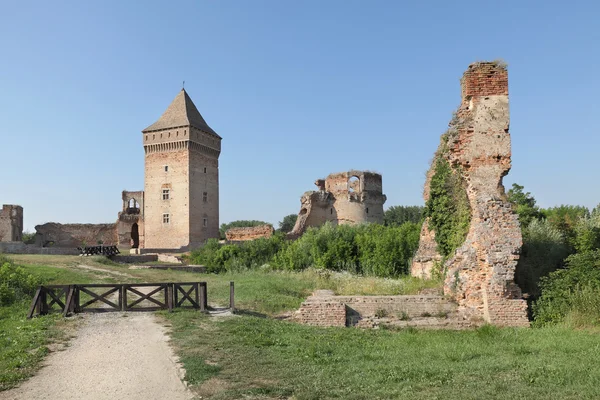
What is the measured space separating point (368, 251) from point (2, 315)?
1596 centimetres

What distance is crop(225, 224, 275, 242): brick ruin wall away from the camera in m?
39.1

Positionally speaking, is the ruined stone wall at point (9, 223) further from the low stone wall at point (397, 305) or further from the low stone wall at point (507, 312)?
the low stone wall at point (507, 312)

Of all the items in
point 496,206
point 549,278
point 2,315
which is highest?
point 496,206

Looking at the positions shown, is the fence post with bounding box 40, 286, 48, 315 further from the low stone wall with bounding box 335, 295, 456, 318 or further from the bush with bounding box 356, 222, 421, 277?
the bush with bounding box 356, 222, 421, 277

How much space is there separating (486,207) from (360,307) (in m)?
3.77

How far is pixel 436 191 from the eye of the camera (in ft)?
46.9

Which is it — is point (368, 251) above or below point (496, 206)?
below

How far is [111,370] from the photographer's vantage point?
7070mm

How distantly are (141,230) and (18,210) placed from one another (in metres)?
12.5

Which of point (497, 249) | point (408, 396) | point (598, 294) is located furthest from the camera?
point (497, 249)

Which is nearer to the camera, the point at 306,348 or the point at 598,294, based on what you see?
the point at 306,348

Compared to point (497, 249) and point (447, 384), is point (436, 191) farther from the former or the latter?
point (447, 384)

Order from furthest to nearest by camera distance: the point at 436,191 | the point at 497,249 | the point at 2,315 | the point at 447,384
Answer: the point at 436,191, the point at 2,315, the point at 497,249, the point at 447,384

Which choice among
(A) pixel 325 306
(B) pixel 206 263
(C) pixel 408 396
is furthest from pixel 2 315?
(B) pixel 206 263
